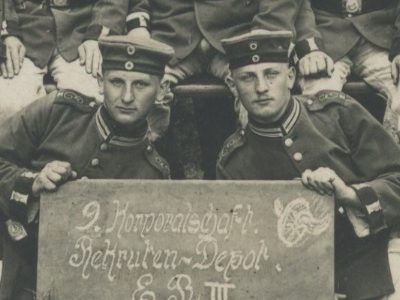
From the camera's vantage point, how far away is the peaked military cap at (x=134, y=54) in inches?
186

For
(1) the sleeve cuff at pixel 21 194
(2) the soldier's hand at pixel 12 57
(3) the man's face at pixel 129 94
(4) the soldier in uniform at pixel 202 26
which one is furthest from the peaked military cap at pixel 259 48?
(2) the soldier's hand at pixel 12 57

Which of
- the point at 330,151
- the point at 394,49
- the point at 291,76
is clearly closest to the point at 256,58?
the point at 291,76

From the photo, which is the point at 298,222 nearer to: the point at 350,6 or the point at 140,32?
the point at 140,32

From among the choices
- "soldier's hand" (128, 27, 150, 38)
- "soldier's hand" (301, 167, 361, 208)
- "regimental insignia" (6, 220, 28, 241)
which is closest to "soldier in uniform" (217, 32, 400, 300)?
"soldier's hand" (301, 167, 361, 208)

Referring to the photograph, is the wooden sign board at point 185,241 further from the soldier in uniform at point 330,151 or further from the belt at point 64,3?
the belt at point 64,3

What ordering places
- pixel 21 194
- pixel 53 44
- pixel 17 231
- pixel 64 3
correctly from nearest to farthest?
pixel 21 194
pixel 17 231
pixel 53 44
pixel 64 3

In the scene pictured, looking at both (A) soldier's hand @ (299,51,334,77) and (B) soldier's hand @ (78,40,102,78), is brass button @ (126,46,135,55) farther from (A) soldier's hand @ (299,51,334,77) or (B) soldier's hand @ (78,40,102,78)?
(A) soldier's hand @ (299,51,334,77)

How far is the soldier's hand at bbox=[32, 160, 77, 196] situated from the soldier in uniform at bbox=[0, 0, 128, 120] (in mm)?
742

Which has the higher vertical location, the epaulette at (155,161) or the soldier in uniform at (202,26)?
the soldier in uniform at (202,26)

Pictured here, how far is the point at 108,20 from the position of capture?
533 centimetres

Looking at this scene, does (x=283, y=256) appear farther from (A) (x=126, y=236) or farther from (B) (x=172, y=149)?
(B) (x=172, y=149)

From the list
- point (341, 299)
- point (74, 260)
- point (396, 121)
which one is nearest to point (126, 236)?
point (74, 260)

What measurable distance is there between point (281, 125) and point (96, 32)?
107 cm

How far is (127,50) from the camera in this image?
4.73 meters
